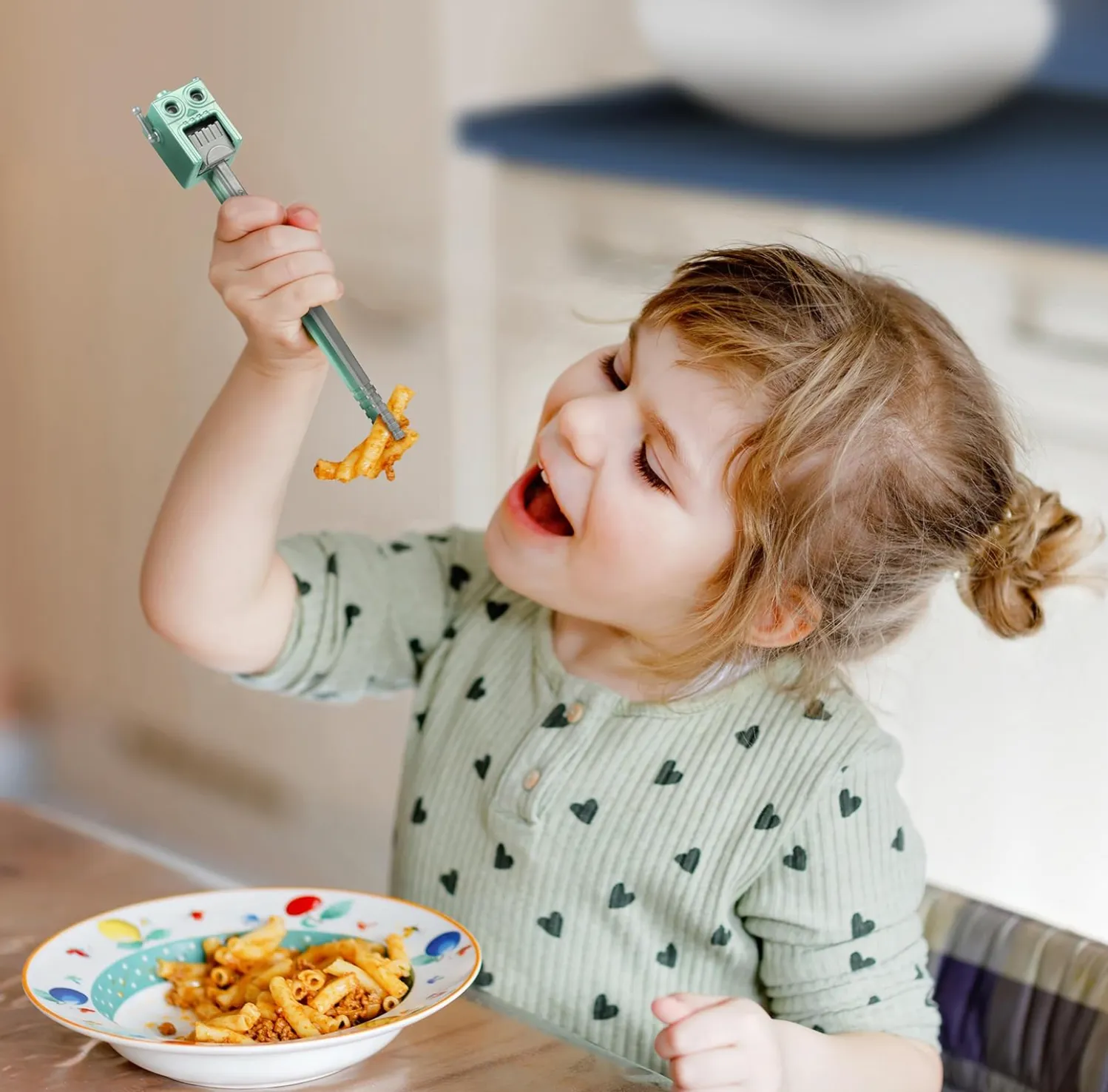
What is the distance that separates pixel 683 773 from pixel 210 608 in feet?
1.04

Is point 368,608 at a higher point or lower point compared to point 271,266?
lower

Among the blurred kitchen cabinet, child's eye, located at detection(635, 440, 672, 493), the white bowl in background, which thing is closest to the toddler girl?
child's eye, located at detection(635, 440, 672, 493)

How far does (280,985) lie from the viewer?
76 centimetres

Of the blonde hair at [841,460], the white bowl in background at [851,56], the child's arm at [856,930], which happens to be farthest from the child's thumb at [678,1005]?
the white bowl in background at [851,56]

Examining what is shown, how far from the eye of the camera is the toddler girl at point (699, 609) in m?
0.88

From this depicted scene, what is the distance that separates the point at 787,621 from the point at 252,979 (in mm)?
375

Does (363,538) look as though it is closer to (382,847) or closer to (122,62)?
(382,847)

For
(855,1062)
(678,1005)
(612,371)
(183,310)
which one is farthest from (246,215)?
(183,310)

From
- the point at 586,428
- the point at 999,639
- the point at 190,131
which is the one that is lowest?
the point at 999,639

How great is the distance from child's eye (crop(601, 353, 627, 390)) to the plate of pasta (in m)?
0.34

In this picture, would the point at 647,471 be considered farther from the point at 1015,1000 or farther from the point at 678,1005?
the point at 1015,1000

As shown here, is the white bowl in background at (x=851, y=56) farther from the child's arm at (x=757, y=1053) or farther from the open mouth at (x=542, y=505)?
the child's arm at (x=757, y=1053)

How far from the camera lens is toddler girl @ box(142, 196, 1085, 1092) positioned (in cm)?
88

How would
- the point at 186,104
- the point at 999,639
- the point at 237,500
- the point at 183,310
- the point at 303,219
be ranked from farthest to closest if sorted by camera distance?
the point at 183,310 → the point at 999,639 → the point at 237,500 → the point at 303,219 → the point at 186,104
